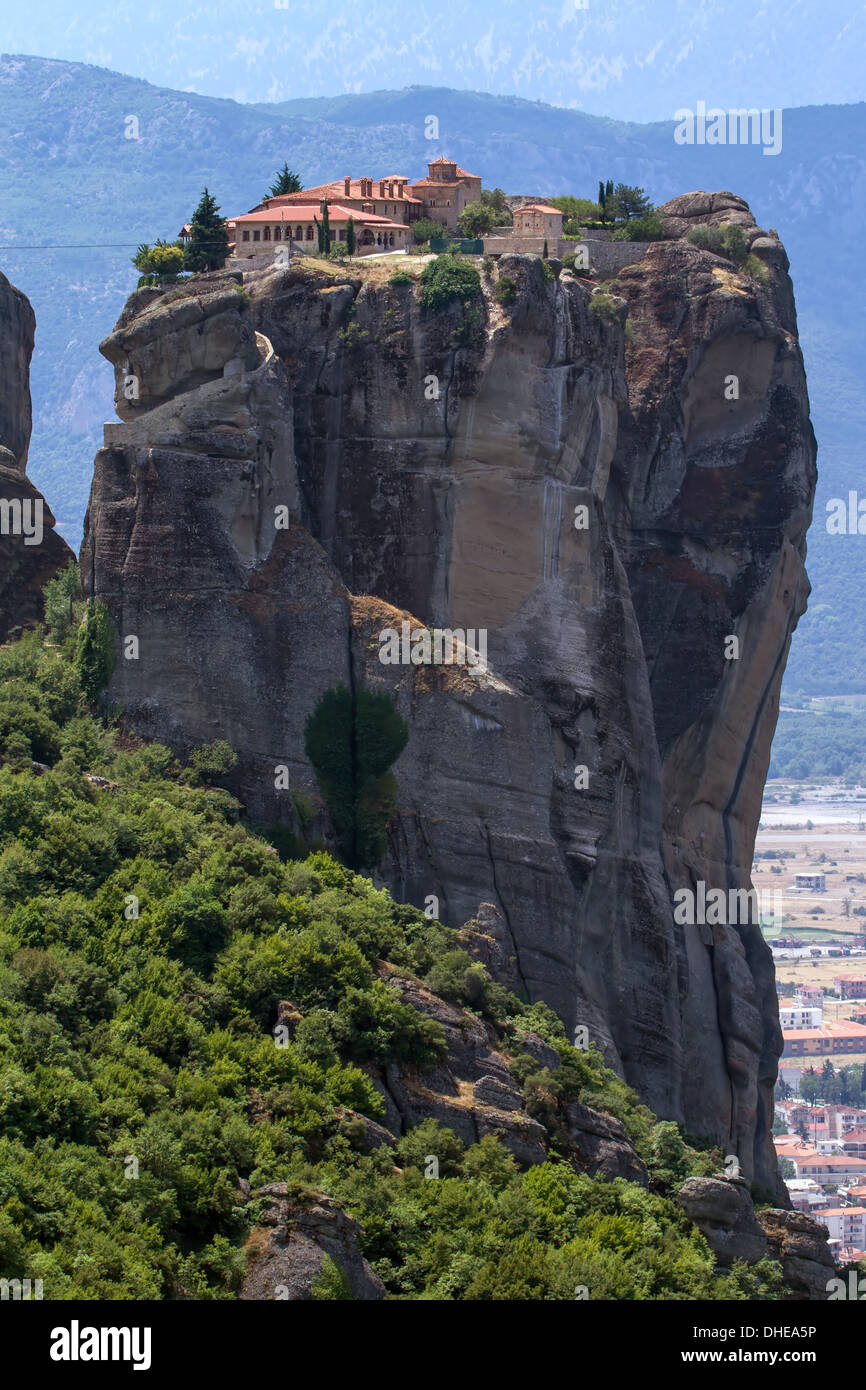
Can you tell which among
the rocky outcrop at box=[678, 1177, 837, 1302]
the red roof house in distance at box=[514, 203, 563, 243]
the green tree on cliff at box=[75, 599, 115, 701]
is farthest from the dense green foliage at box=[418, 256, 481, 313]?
the rocky outcrop at box=[678, 1177, 837, 1302]

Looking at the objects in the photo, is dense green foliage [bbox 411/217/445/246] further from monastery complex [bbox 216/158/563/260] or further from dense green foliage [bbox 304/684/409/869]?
dense green foliage [bbox 304/684/409/869]

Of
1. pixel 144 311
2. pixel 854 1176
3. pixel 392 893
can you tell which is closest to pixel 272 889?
pixel 392 893

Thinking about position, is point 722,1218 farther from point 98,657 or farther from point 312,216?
point 312,216

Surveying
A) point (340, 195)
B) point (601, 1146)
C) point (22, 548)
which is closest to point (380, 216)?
point (340, 195)

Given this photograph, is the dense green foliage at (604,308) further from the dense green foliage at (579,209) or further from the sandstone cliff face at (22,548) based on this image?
the sandstone cliff face at (22,548)

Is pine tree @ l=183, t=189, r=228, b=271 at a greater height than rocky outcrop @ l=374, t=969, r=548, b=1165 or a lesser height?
greater

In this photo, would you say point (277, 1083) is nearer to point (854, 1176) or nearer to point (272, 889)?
point (272, 889)

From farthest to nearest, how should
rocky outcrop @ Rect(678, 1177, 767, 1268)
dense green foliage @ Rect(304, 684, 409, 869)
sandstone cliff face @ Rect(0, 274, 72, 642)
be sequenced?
sandstone cliff face @ Rect(0, 274, 72, 642)
dense green foliage @ Rect(304, 684, 409, 869)
rocky outcrop @ Rect(678, 1177, 767, 1268)

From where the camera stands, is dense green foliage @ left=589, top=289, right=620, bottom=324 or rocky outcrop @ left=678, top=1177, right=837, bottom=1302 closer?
rocky outcrop @ left=678, top=1177, right=837, bottom=1302
